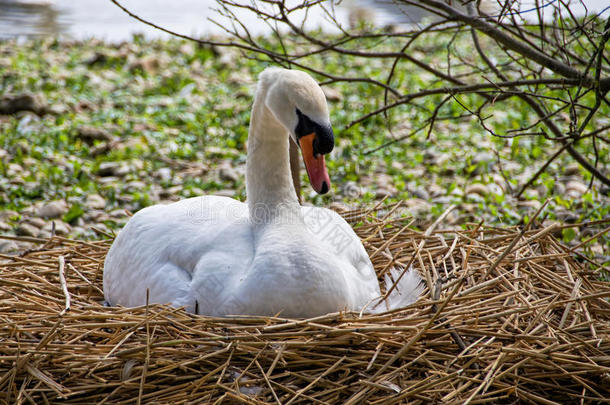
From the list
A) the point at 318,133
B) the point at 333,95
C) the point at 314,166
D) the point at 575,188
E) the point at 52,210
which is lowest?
the point at 52,210

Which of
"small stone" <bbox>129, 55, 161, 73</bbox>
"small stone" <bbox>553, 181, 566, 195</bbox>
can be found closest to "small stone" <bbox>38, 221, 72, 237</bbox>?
"small stone" <bbox>553, 181, 566, 195</bbox>

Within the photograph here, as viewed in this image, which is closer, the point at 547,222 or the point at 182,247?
the point at 182,247

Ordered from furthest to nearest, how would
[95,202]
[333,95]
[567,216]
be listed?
[333,95] < [95,202] < [567,216]

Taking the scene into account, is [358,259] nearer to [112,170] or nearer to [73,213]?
[73,213]

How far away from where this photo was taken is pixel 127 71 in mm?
9977

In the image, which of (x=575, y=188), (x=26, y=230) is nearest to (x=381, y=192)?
(x=575, y=188)

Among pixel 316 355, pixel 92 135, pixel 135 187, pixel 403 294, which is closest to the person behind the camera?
pixel 316 355

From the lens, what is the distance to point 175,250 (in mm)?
3479

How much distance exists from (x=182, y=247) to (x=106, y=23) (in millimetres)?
11834

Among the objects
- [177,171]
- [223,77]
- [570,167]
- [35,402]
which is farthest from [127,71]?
[35,402]

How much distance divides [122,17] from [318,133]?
42.1 ft

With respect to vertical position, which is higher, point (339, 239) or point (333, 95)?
point (333, 95)

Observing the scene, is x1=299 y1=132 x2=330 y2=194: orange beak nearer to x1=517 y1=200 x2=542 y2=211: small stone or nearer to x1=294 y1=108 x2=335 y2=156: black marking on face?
x1=294 y1=108 x2=335 y2=156: black marking on face

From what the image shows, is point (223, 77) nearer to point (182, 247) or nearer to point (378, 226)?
point (378, 226)
